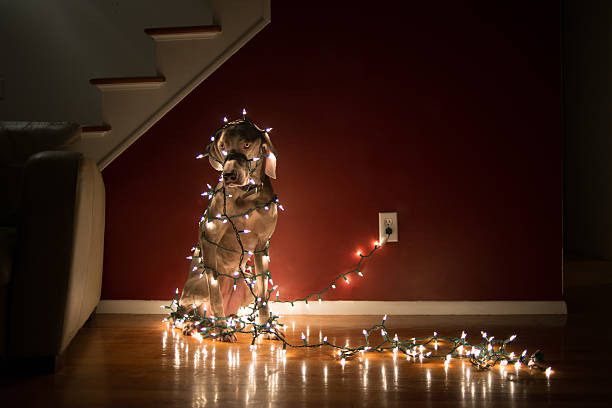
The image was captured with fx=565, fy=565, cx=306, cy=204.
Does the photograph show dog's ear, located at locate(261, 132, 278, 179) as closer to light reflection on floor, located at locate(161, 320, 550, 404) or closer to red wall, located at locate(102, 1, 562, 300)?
red wall, located at locate(102, 1, 562, 300)

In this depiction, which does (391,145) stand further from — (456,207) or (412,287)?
(412,287)

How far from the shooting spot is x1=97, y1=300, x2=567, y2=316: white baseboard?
231 centimetres

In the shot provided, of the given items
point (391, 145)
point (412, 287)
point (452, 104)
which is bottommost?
point (412, 287)

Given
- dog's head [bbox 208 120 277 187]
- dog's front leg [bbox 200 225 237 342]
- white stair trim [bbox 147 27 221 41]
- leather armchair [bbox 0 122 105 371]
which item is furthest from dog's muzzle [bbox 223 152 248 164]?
white stair trim [bbox 147 27 221 41]

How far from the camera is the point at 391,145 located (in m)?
2.34

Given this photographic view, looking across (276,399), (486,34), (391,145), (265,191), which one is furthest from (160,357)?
(486,34)

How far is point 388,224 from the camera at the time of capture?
234 centimetres

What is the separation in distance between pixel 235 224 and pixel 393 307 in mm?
798

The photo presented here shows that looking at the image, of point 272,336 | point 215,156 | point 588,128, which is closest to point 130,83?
point 215,156

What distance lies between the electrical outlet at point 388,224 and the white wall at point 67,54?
4.43ft

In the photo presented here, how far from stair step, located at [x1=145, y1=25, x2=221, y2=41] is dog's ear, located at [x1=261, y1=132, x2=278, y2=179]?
61 centimetres

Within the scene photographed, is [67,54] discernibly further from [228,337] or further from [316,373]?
[316,373]

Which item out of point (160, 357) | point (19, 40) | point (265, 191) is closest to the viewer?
point (160, 357)

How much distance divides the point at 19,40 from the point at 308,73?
4.96 feet
